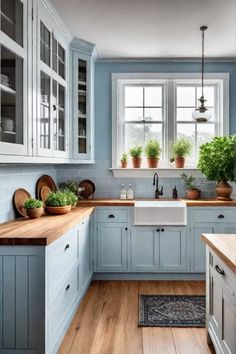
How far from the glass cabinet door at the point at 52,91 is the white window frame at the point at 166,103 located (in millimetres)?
995

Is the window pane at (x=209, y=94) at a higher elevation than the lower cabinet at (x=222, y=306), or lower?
higher

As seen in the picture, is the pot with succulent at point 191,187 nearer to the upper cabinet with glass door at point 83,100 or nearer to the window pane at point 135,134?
the window pane at point 135,134

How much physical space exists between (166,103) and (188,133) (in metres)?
0.50

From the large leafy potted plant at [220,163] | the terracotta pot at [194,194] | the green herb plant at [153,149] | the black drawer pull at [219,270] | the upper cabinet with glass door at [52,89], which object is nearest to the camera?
the black drawer pull at [219,270]

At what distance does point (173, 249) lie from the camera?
4.05 m

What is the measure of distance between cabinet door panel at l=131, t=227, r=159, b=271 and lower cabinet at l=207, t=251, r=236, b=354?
1.58 meters

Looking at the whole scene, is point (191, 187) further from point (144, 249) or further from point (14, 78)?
point (14, 78)

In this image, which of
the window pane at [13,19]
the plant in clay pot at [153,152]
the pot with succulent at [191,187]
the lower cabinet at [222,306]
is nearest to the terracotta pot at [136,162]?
the plant in clay pot at [153,152]

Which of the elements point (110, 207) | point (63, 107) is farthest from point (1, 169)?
point (110, 207)

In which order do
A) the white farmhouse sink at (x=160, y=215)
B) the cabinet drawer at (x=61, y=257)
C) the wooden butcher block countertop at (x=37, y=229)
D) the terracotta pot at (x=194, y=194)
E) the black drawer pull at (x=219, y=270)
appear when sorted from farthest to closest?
the terracotta pot at (x=194, y=194) → the white farmhouse sink at (x=160, y=215) → the cabinet drawer at (x=61, y=257) → the wooden butcher block countertop at (x=37, y=229) → the black drawer pull at (x=219, y=270)

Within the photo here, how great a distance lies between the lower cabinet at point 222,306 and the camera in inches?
72.5

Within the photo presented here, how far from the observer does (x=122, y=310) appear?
10.6 ft

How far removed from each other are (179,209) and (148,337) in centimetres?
162

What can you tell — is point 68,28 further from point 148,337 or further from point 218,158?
point 148,337
